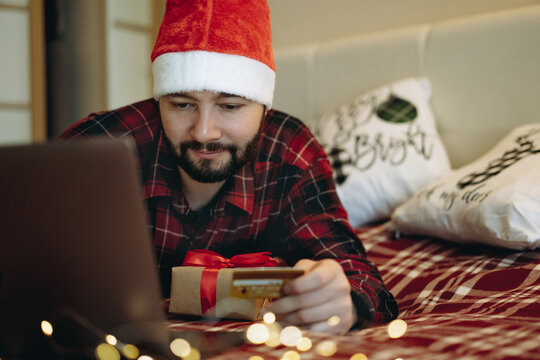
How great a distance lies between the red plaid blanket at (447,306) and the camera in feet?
2.12

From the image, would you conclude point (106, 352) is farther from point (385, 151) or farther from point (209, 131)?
point (385, 151)

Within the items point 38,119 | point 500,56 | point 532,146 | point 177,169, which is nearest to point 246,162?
point 177,169

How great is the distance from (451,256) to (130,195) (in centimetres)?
94

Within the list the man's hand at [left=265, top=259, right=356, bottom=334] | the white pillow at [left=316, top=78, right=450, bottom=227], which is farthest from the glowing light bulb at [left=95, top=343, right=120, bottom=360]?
the white pillow at [left=316, top=78, right=450, bottom=227]

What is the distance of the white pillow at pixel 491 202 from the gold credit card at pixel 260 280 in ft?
2.07

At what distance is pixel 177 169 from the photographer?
1.12 metres

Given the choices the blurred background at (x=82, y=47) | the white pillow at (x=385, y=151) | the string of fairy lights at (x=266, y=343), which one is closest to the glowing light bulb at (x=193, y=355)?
the string of fairy lights at (x=266, y=343)

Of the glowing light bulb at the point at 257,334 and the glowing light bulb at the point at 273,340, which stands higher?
the glowing light bulb at the point at 257,334

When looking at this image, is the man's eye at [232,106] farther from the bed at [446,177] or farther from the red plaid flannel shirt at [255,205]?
the bed at [446,177]

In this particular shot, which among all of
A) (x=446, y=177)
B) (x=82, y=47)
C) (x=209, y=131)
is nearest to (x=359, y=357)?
(x=209, y=131)

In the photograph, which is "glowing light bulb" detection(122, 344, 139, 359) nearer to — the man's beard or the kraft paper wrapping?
the kraft paper wrapping

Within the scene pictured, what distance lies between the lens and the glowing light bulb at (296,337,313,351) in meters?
0.67

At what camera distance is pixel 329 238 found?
1063 millimetres

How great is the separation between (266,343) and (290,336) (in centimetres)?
4
